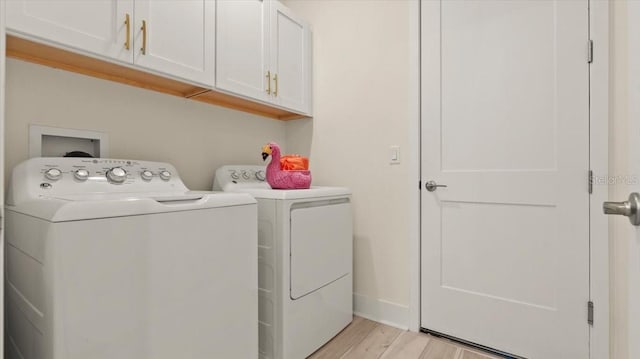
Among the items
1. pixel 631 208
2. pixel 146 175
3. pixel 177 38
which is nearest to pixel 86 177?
pixel 146 175

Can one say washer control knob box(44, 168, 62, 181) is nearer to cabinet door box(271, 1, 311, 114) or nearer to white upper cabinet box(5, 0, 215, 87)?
white upper cabinet box(5, 0, 215, 87)

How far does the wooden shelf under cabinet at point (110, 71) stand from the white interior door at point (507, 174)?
120cm

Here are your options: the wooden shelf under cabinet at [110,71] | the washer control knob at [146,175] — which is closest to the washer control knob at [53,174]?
the washer control knob at [146,175]

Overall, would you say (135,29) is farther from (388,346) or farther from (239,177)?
(388,346)

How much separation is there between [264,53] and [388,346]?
6.13 feet

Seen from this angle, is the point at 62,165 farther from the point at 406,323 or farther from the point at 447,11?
the point at 447,11

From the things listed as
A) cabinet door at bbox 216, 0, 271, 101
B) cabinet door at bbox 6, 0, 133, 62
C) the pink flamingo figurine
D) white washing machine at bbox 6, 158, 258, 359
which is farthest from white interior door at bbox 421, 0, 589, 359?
cabinet door at bbox 6, 0, 133, 62

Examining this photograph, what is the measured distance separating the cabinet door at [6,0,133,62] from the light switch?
147cm

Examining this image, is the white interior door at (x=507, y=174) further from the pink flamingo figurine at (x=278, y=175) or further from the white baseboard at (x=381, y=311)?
the pink flamingo figurine at (x=278, y=175)

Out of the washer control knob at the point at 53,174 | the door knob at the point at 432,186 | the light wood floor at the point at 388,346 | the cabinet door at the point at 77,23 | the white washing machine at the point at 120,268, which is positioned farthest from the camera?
the door knob at the point at 432,186

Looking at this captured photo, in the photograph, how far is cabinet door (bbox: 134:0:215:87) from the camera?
129 centimetres

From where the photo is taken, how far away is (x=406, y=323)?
1.85 metres

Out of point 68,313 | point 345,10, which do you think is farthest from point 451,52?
point 68,313

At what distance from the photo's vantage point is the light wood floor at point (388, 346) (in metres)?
1.56
